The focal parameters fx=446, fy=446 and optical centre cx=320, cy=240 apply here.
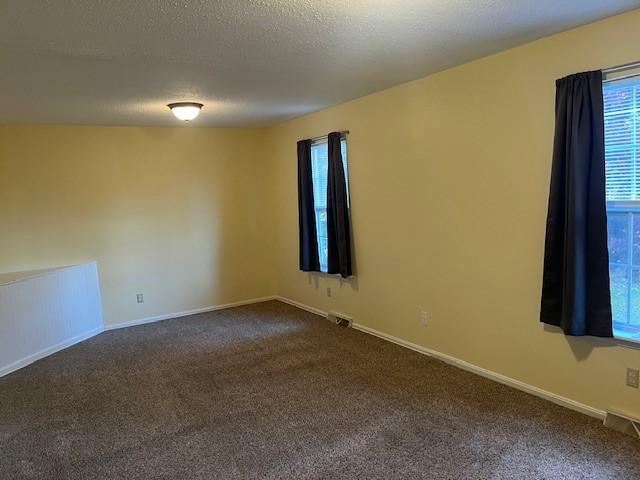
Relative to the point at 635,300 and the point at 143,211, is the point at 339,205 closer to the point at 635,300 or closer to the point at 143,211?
the point at 143,211

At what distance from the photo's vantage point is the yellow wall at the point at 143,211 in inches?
186

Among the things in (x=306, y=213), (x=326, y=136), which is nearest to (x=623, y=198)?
(x=326, y=136)

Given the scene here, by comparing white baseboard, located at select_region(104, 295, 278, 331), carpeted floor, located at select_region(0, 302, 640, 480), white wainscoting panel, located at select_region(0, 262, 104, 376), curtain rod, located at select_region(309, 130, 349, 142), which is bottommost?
carpeted floor, located at select_region(0, 302, 640, 480)

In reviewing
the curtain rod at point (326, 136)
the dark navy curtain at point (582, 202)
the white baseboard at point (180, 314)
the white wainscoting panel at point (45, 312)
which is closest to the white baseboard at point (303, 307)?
the white baseboard at point (180, 314)

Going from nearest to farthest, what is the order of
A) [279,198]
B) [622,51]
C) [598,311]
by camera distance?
[622,51] → [598,311] → [279,198]

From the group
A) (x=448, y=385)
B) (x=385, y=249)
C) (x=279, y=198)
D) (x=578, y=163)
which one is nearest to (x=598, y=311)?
(x=578, y=163)

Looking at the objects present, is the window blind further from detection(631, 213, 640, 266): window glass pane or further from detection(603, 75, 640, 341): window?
detection(631, 213, 640, 266): window glass pane

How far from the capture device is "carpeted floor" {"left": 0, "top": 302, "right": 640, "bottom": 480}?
7.80ft

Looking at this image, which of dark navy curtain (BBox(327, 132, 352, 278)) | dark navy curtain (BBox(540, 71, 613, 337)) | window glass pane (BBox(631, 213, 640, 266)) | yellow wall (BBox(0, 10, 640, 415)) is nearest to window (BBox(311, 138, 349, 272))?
yellow wall (BBox(0, 10, 640, 415))

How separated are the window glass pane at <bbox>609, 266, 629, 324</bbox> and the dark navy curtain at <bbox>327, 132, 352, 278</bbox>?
2.45m

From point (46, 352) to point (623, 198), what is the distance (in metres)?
4.93

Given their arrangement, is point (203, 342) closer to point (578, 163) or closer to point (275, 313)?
point (275, 313)

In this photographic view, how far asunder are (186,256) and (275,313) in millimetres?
1338

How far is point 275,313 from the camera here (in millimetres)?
5488
